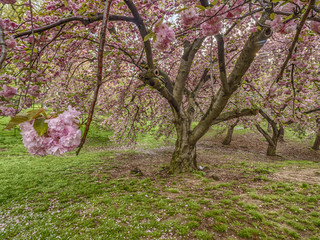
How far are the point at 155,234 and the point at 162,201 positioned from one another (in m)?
1.09

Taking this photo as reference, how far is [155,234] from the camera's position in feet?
9.46

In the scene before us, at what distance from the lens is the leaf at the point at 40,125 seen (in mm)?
934

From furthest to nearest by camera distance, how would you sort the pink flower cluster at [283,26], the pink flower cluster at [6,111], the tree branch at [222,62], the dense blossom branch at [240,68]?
1. the tree branch at [222,62]
2. the dense blossom branch at [240,68]
3. the pink flower cluster at [6,111]
4. the pink flower cluster at [283,26]

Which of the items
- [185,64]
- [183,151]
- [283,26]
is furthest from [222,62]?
[183,151]

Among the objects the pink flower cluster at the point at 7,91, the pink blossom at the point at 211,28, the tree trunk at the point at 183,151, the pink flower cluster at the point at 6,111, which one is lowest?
the tree trunk at the point at 183,151

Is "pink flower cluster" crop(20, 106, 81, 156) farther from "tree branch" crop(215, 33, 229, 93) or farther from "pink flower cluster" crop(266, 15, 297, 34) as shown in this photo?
"tree branch" crop(215, 33, 229, 93)

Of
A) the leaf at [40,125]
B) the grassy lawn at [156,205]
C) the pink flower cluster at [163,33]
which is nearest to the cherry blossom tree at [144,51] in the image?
the pink flower cluster at [163,33]

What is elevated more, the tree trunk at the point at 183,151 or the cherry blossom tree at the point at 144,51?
the cherry blossom tree at the point at 144,51

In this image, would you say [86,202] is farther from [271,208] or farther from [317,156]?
[317,156]

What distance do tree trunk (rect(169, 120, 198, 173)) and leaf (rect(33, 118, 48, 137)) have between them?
509cm

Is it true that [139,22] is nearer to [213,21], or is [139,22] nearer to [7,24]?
[213,21]

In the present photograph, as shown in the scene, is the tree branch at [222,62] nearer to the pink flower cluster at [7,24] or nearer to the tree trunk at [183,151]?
the tree trunk at [183,151]

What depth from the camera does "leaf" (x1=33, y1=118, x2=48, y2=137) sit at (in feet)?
Answer: 3.06

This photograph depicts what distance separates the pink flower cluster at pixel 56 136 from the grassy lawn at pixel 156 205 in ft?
8.36
